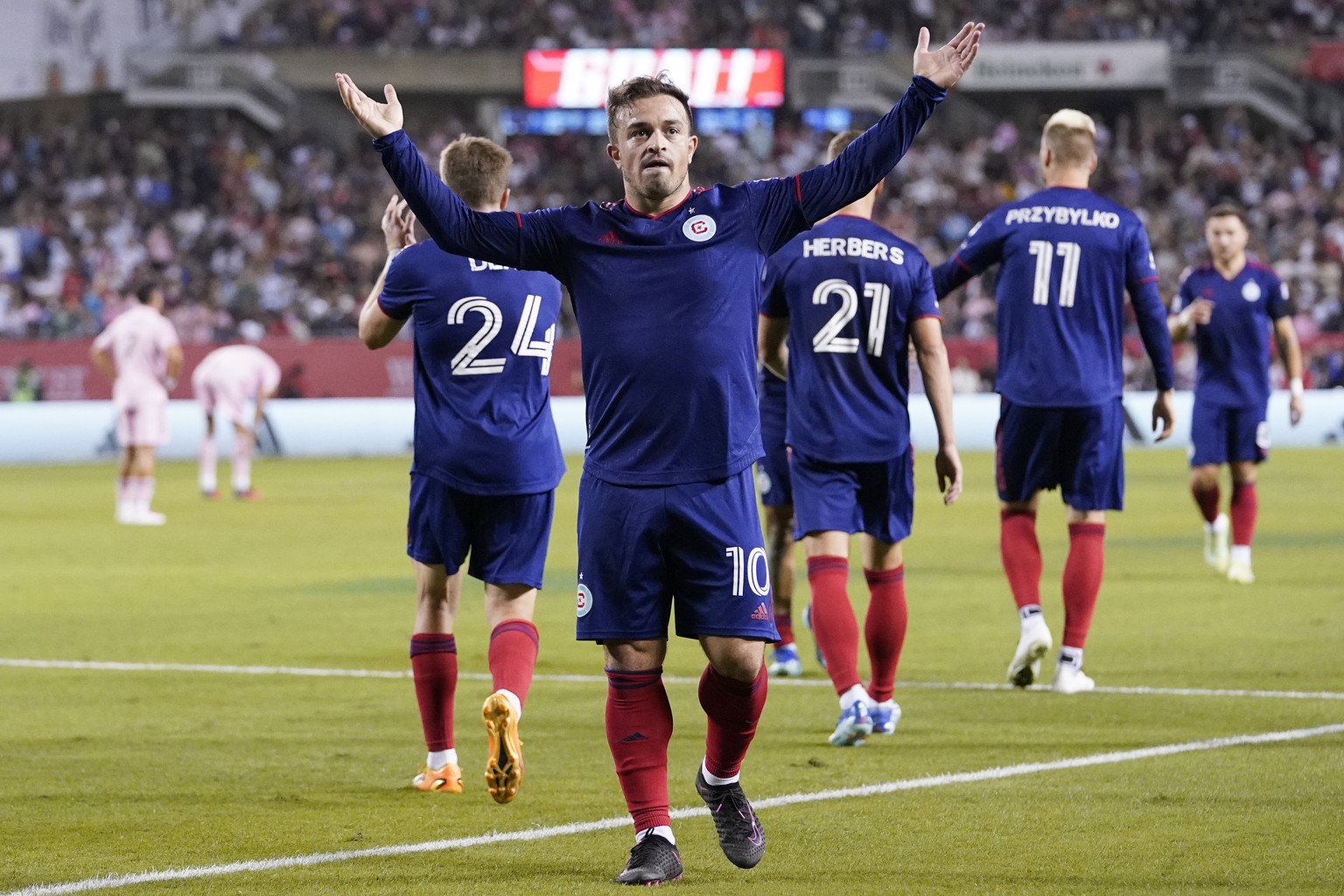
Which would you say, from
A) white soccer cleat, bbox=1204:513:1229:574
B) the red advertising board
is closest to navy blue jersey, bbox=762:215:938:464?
white soccer cleat, bbox=1204:513:1229:574

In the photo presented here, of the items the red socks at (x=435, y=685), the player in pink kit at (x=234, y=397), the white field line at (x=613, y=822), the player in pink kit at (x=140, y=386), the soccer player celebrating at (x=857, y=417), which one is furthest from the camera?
the player in pink kit at (x=234, y=397)

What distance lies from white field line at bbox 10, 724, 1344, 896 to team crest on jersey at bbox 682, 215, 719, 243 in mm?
1837

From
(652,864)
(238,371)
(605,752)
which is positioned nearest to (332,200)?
(238,371)

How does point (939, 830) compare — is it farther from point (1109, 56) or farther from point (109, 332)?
point (1109, 56)

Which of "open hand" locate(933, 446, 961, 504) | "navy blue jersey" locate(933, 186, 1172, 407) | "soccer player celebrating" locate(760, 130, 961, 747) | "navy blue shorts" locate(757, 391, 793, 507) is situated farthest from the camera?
"navy blue shorts" locate(757, 391, 793, 507)

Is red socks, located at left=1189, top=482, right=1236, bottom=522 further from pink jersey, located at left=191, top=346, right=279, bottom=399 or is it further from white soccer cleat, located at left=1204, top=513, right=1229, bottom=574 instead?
pink jersey, located at left=191, top=346, right=279, bottom=399

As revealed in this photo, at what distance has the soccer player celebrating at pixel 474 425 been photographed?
21.3 feet

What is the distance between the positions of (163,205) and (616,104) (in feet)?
117

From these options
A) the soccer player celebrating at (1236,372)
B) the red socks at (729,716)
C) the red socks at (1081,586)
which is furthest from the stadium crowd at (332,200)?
the red socks at (729,716)

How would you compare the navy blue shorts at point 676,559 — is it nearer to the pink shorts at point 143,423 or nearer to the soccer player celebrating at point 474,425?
the soccer player celebrating at point 474,425

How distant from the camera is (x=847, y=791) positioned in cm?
648

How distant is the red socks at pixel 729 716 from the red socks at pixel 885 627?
92.8 inches

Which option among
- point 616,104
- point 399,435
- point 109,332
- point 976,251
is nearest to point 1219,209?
point 976,251

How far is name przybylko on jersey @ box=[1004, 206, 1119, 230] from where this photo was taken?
8.86 m
